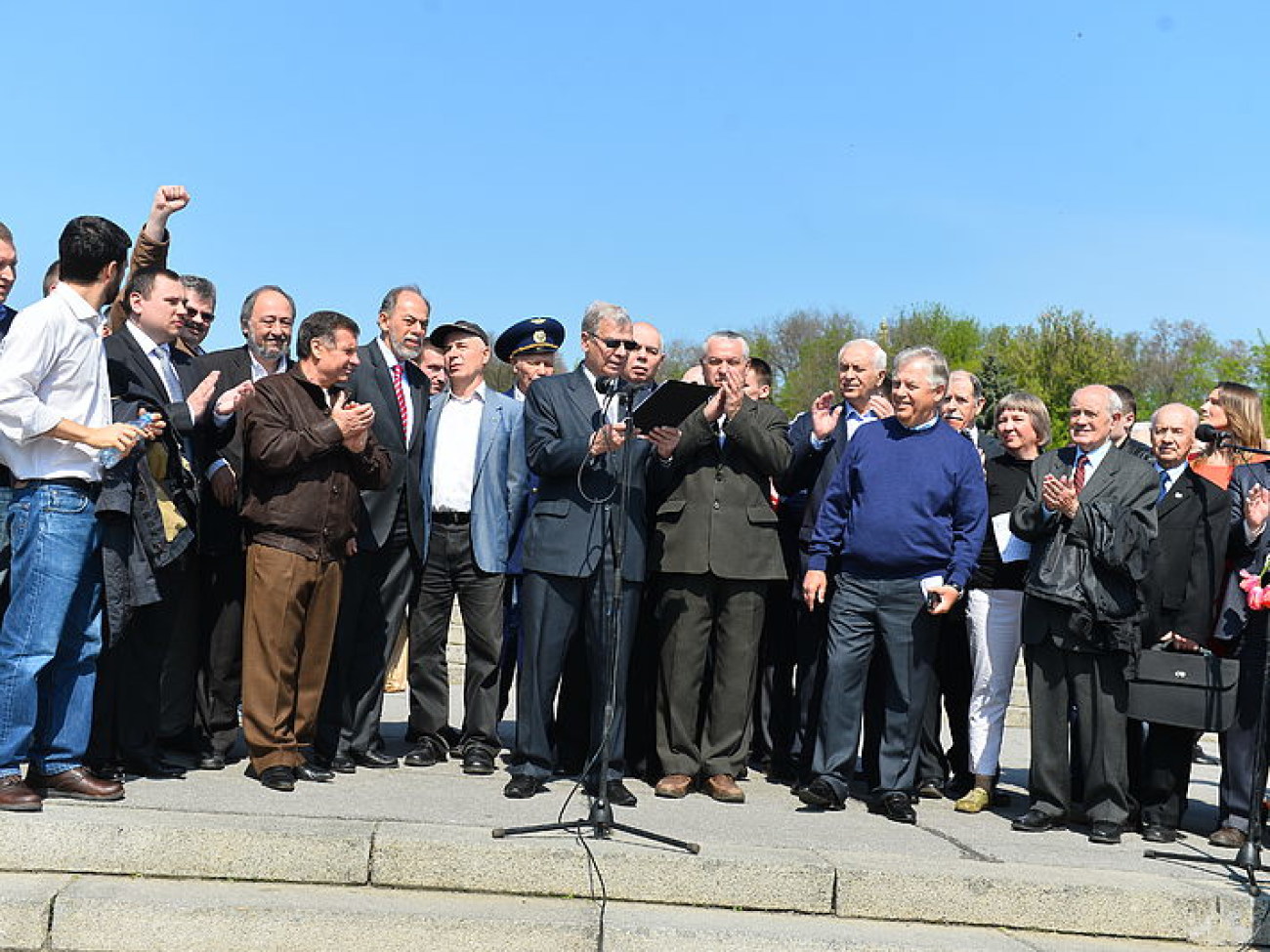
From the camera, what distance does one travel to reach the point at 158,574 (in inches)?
224

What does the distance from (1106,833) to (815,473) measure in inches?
89.1

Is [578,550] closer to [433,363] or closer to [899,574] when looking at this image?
[899,574]

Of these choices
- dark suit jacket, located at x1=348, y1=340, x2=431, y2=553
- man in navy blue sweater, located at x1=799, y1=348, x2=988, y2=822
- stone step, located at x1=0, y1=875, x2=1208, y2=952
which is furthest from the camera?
dark suit jacket, located at x1=348, y1=340, x2=431, y2=553

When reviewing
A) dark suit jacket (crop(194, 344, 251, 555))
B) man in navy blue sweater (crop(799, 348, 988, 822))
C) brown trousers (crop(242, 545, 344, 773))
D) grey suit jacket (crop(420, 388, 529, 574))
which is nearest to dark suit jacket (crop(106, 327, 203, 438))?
dark suit jacket (crop(194, 344, 251, 555))

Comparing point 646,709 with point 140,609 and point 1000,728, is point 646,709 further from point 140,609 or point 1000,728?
point 140,609

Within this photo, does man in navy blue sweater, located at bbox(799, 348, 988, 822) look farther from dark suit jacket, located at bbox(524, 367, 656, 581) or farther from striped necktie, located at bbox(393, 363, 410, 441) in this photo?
striped necktie, located at bbox(393, 363, 410, 441)

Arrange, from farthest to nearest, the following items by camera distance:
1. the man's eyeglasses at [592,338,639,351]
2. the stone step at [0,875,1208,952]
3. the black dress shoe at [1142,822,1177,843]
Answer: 1. the black dress shoe at [1142,822,1177,843]
2. the man's eyeglasses at [592,338,639,351]
3. the stone step at [0,875,1208,952]

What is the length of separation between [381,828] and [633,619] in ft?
5.85

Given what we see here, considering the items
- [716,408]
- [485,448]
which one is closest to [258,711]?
[485,448]

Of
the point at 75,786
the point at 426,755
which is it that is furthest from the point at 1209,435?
the point at 75,786

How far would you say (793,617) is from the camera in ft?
23.3

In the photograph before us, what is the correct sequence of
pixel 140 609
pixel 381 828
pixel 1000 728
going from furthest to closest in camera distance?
pixel 1000 728
pixel 140 609
pixel 381 828

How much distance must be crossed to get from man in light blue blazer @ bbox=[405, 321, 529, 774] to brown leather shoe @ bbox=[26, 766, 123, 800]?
1.73 metres

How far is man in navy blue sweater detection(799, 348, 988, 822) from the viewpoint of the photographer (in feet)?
20.6
